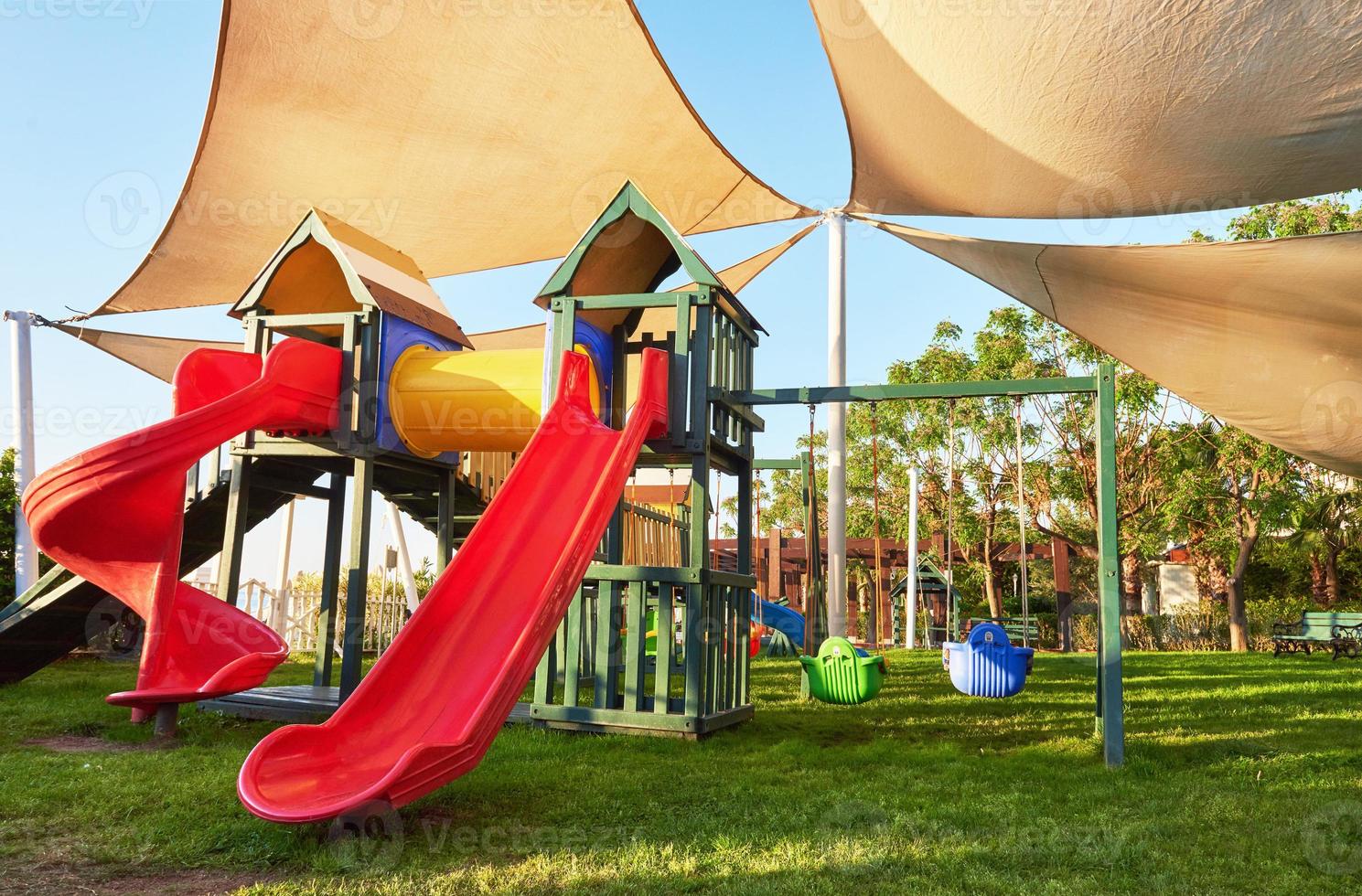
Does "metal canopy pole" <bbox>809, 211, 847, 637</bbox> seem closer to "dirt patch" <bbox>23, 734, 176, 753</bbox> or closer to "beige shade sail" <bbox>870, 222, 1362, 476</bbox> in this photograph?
"beige shade sail" <bbox>870, 222, 1362, 476</bbox>

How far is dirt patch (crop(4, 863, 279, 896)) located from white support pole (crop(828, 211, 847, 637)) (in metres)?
6.38

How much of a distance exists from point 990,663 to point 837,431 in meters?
2.74

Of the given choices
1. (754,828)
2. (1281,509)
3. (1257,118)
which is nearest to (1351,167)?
(1257,118)

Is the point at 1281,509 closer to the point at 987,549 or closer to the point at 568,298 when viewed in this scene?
the point at 987,549

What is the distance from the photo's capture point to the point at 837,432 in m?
9.06

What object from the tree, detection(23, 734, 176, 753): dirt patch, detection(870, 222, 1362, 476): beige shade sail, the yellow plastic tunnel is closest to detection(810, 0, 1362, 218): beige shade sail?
detection(870, 222, 1362, 476): beige shade sail

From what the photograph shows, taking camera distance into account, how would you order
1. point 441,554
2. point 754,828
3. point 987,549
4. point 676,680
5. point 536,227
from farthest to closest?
point 987,549
point 536,227
point 676,680
point 441,554
point 754,828

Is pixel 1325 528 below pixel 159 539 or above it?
above

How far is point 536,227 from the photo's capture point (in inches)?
416

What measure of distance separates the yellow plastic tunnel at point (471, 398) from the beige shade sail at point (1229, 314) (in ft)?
11.8

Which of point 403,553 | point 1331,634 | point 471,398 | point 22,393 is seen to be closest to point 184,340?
point 22,393

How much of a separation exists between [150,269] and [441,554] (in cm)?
488

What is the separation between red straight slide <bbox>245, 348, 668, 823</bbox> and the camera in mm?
3441

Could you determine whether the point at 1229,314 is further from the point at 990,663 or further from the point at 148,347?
the point at 148,347
